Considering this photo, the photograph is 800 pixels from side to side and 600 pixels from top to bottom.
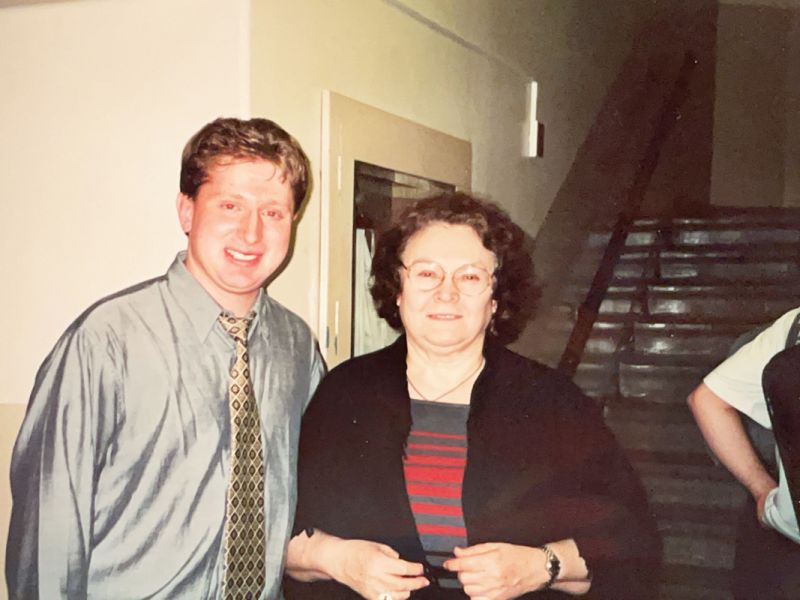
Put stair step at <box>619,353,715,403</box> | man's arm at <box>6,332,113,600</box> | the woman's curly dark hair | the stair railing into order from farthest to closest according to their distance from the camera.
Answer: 1. the stair railing
2. stair step at <box>619,353,715,403</box>
3. the woman's curly dark hair
4. man's arm at <box>6,332,113,600</box>

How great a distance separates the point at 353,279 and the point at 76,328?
451mm

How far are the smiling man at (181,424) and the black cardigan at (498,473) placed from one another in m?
0.09


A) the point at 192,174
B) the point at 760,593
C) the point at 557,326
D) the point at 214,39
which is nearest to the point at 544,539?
the point at 760,593

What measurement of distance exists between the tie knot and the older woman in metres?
0.17

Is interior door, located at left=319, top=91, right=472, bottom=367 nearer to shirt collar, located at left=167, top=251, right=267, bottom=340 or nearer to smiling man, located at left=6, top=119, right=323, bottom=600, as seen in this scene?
smiling man, located at left=6, top=119, right=323, bottom=600

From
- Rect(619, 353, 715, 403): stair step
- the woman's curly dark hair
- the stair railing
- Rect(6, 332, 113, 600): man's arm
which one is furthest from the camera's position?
the stair railing

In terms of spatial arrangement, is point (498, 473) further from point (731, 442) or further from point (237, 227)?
point (237, 227)

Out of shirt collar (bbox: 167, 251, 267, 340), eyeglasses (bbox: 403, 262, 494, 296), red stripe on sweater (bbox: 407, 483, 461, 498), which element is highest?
eyeglasses (bbox: 403, 262, 494, 296)

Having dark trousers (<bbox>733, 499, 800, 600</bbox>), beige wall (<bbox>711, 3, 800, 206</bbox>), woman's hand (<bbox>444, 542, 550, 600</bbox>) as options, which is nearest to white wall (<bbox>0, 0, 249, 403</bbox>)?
woman's hand (<bbox>444, 542, 550, 600</bbox>)

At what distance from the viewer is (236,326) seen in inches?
41.7

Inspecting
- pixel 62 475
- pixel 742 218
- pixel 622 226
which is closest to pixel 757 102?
pixel 742 218

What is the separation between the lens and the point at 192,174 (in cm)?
104

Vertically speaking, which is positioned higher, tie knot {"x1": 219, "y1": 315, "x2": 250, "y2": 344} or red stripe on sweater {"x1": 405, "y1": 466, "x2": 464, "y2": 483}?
tie knot {"x1": 219, "y1": 315, "x2": 250, "y2": 344}

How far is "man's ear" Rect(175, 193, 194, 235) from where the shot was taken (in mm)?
1045
